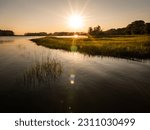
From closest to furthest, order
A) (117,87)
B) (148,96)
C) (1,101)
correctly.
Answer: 1. (1,101)
2. (148,96)
3. (117,87)

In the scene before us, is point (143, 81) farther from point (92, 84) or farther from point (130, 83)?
point (92, 84)

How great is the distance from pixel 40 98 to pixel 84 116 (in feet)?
11.2

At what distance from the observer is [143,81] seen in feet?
47.2

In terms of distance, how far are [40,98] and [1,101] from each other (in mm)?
2104

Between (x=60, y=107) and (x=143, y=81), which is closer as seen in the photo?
(x=60, y=107)

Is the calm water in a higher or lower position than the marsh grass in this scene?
lower

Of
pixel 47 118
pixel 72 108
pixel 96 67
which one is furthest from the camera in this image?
pixel 96 67

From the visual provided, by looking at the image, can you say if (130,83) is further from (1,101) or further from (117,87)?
(1,101)

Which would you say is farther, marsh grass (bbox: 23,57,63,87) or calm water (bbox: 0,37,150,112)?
marsh grass (bbox: 23,57,63,87)

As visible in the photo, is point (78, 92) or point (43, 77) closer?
point (78, 92)

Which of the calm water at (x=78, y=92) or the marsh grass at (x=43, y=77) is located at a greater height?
the marsh grass at (x=43, y=77)

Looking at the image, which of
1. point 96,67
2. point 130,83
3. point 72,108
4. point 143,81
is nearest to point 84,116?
point 72,108

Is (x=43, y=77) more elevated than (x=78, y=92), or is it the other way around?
(x=43, y=77)

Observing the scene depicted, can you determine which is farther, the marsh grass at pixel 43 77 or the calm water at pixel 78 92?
the marsh grass at pixel 43 77
